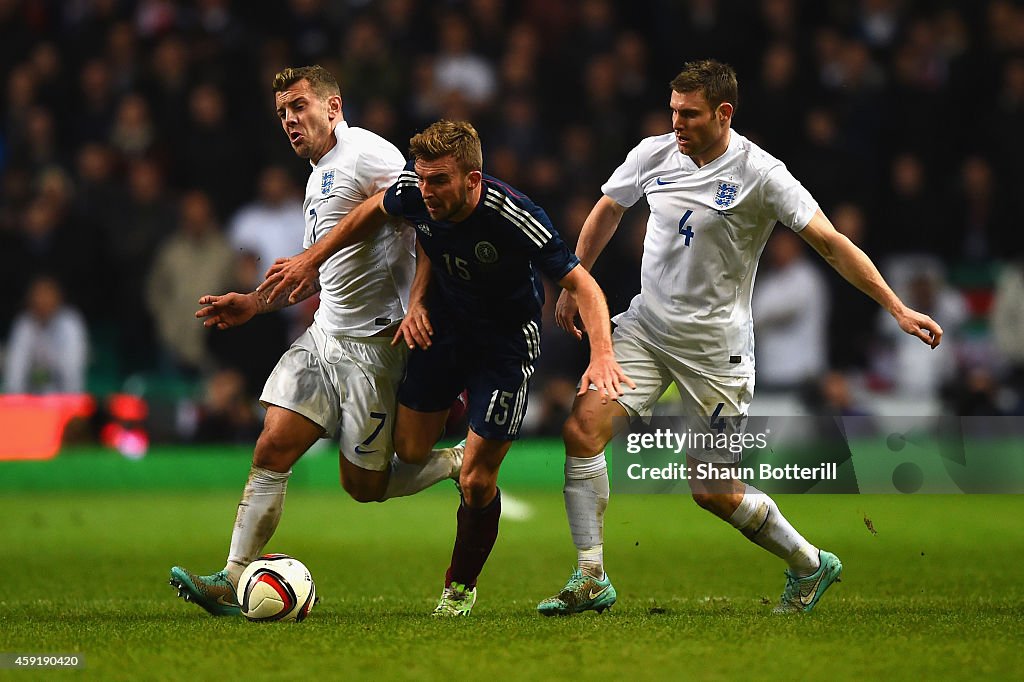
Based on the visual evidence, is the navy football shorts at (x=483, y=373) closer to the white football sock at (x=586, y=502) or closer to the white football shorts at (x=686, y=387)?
the white football sock at (x=586, y=502)

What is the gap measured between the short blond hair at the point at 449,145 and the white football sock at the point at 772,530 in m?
1.83

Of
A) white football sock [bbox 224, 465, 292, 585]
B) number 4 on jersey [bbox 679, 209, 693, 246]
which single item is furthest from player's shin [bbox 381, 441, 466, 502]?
number 4 on jersey [bbox 679, 209, 693, 246]

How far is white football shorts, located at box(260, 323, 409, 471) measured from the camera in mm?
5961

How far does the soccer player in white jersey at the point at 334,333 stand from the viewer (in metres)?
5.88

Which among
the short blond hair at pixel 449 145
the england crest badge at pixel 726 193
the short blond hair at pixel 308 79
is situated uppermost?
the short blond hair at pixel 308 79

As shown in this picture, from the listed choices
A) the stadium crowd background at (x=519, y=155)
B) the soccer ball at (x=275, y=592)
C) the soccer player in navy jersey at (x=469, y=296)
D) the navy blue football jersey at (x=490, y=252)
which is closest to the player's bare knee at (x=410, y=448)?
the soccer player in navy jersey at (x=469, y=296)

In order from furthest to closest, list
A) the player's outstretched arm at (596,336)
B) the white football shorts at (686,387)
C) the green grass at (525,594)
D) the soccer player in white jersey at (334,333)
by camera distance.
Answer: the white football shorts at (686,387) < the soccer player in white jersey at (334,333) < the player's outstretched arm at (596,336) < the green grass at (525,594)

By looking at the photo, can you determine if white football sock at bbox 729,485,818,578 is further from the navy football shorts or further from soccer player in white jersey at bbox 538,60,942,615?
the navy football shorts

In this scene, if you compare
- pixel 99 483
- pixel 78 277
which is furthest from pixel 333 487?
pixel 78 277

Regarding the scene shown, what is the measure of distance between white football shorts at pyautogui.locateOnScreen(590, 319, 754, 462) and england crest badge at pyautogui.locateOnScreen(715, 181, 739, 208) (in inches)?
26.3

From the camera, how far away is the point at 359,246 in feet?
19.8

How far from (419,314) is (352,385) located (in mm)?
502

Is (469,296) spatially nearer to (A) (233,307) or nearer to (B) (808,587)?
(A) (233,307)

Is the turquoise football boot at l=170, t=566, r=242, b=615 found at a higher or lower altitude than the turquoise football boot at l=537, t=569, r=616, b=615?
higher
